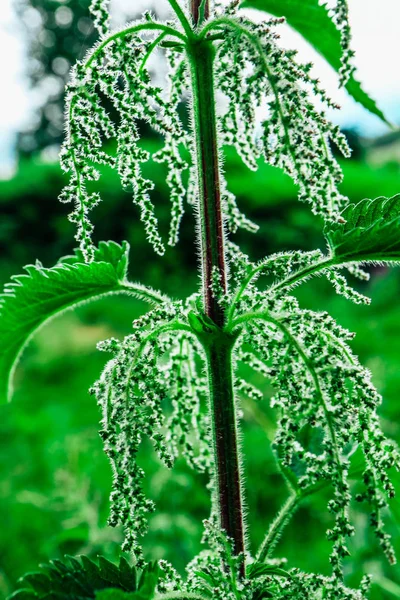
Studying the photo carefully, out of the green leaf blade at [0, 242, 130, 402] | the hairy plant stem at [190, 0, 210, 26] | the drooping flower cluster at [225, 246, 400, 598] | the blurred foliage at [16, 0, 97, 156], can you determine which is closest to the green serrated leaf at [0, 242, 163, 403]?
the green leaf blade at [0, 242, 130, 402]

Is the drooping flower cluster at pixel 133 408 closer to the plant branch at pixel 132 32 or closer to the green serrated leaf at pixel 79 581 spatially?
the green serrated leaf at pixel 79 581

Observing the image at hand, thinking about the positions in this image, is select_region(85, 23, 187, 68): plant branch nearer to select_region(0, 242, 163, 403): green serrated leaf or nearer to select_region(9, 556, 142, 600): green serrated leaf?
select_region(0, 242, 163, 403): green serrated leaf

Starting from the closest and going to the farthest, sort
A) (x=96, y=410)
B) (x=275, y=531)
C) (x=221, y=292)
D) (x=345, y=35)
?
(x=345, y=35)
(x=221, y=292)
(x=275, y=531)
(x=96, y=410)

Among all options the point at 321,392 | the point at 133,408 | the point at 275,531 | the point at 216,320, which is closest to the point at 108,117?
the point at 216,320

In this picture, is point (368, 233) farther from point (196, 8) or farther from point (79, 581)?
point (79, 581)

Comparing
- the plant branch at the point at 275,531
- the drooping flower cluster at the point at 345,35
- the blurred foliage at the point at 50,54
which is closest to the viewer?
the drooping flower cluster at the point at 345,35

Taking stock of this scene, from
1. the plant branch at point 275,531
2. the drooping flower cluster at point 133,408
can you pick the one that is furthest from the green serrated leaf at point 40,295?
the plant branch at point 275,531
